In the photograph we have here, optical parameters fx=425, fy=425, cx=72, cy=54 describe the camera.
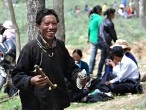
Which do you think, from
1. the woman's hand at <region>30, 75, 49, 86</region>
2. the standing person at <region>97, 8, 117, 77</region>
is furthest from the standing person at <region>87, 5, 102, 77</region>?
the woman's hand at <region>30, 75, 49, 86</region>

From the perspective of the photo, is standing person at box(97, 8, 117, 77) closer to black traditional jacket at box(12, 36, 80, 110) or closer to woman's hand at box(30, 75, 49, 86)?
black traditional jacket at box(12, 36, 80, 110)

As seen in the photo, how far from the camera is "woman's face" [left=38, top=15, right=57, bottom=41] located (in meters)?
3.87

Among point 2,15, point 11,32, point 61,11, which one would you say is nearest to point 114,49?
point 61,11

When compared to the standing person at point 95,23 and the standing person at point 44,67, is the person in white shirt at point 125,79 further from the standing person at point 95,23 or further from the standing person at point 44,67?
the standing person at point 44,67

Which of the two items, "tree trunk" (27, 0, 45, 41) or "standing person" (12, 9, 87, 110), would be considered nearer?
"standing person" (12, 9, 87, 110)

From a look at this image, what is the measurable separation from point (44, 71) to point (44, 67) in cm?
4

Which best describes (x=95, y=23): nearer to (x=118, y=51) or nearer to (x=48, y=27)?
(x=118, y=51)

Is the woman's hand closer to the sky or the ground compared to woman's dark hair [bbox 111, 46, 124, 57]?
closer to the sky

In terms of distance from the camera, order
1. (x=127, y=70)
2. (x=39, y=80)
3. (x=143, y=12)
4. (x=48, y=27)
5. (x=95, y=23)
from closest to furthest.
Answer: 1. (x=39, y=80)
2. (x=48, y=27)
3. (x=127, y=70)
4. (x=95, y=23)
5. (x=143, y=12)

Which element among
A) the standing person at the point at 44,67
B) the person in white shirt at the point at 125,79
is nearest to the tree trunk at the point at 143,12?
the person in white shirt at the point at 125,79

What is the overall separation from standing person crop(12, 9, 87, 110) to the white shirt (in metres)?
4.09

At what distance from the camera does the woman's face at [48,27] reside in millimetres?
3873

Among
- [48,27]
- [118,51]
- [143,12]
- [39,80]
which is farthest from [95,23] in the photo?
[143,12]

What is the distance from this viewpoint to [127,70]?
8.02 meters
